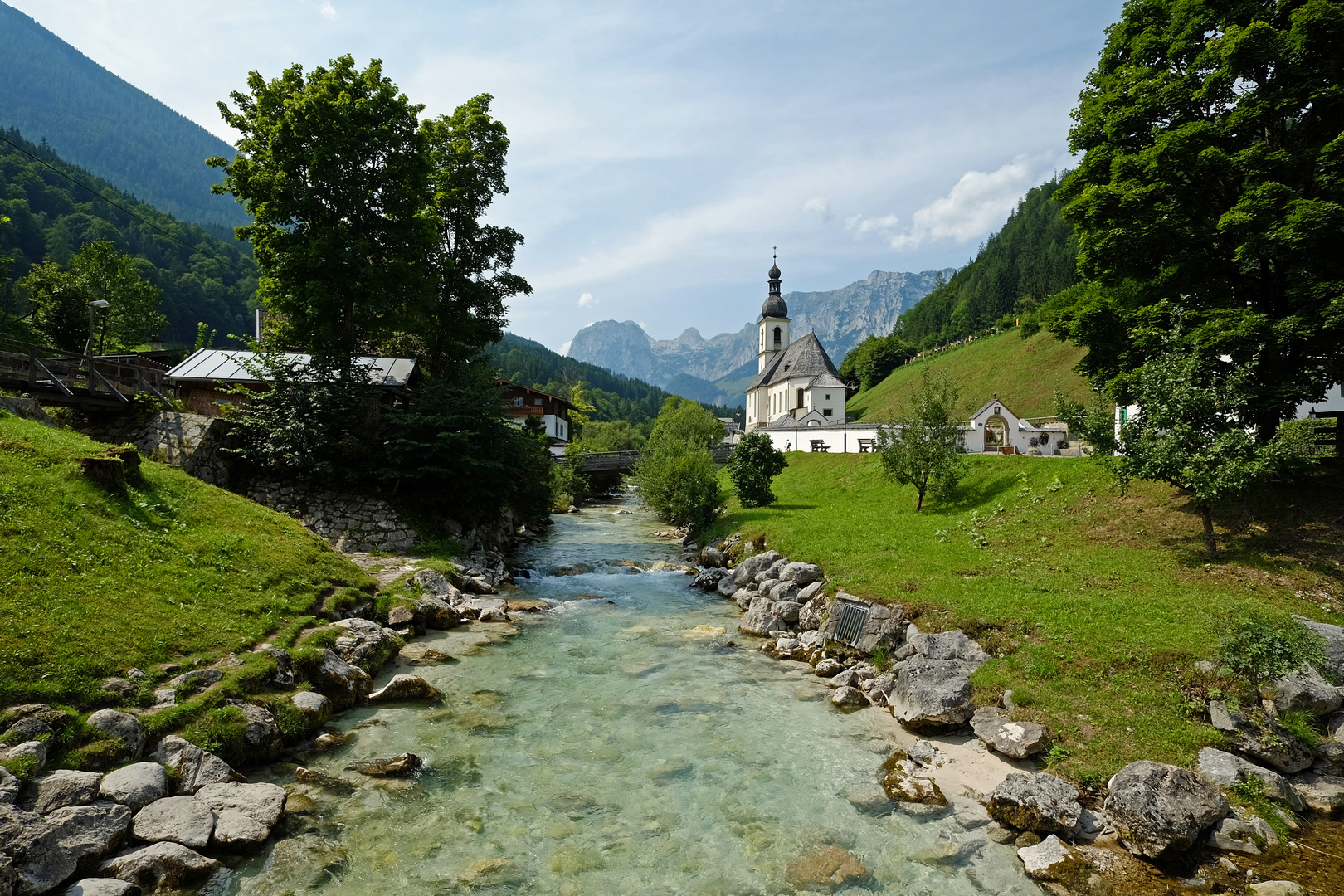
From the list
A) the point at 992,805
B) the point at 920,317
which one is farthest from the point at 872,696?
the point at 920,317

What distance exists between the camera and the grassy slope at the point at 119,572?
926 cm

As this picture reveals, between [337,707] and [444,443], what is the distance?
13.3 metres

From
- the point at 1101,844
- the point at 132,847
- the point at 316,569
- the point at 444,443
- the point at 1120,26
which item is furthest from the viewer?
the point at 444,443

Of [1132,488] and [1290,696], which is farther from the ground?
[1132,488]

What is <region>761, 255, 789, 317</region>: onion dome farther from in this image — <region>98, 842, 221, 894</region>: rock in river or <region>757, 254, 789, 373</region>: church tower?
<region>98, 842, 221, 894</region>: rock in river

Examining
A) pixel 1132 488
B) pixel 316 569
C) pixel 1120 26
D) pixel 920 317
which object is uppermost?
pixel 920 317

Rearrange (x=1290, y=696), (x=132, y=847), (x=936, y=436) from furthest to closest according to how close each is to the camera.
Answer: (x=936, y=436) < (x=1290, y=696) < (x=132, y=847)

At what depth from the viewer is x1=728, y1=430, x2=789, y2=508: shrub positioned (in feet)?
114

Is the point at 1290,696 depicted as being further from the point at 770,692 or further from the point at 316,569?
the point at 316,569

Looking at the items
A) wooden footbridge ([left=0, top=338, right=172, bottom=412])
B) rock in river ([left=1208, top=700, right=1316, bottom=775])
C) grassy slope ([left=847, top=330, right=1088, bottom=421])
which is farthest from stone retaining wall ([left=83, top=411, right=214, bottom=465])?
grassy slope ([left=847, top=330, right=1088, bottom=421])

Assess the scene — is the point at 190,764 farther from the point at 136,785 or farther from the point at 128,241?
the point at 128,241

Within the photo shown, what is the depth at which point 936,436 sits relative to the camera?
2733 cm

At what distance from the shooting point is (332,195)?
79.4ft

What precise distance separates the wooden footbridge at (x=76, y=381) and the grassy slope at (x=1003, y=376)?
66.7m
